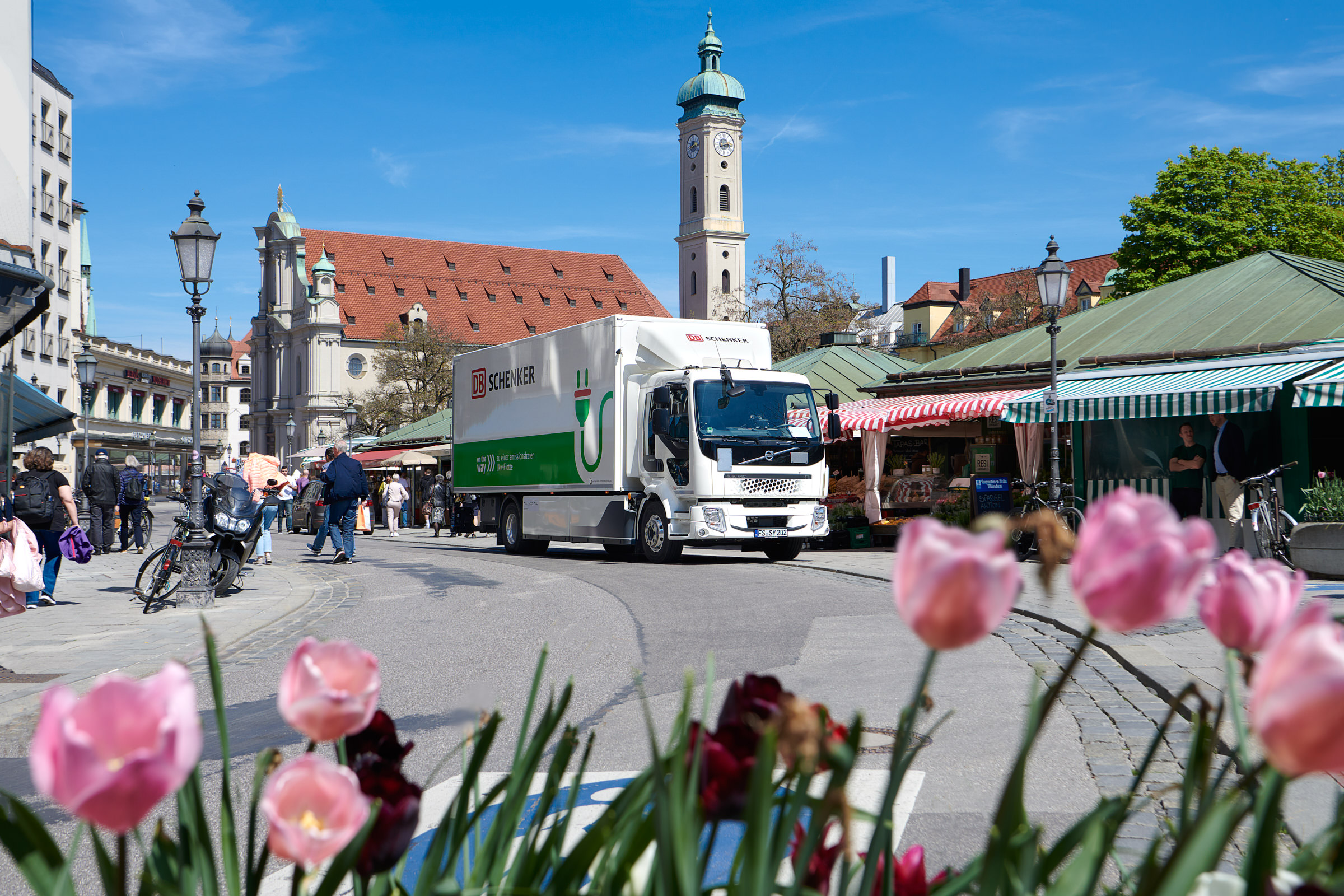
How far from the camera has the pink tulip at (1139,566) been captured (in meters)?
0.86

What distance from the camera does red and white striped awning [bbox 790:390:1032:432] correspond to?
19.7 meters

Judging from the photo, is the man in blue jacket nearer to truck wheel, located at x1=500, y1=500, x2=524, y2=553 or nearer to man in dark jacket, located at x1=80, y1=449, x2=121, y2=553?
truck wheel, located at x1=500, y1=500, x2=524, y2=553

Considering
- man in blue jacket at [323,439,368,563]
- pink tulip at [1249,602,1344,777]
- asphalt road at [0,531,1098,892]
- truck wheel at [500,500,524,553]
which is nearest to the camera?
pink tulip at [1249,602,1344,777]

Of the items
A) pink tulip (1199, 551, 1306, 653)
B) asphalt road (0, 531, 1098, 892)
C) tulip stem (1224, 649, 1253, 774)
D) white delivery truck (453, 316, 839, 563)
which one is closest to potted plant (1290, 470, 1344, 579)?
asphalt road (0, 531, 1098, 892)

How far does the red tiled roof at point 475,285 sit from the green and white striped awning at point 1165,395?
72873 millimetres

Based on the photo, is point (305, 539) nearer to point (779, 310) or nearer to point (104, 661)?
point (104, 661)

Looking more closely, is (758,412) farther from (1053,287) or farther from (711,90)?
(711,90)

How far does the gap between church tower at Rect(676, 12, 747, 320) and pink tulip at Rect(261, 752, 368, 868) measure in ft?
334

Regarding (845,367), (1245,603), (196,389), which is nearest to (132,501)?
(196,389)

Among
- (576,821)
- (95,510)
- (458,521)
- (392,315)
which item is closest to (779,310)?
(458,521)

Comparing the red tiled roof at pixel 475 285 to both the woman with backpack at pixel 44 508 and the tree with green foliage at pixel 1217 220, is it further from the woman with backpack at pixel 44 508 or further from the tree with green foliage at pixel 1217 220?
the woman with backpack at pixel 44 508

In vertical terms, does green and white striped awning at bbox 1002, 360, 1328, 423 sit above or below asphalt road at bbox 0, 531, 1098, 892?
above

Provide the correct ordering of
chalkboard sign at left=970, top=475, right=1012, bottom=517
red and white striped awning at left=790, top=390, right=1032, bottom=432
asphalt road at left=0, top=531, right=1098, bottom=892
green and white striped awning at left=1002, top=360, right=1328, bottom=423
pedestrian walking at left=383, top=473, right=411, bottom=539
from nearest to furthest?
asphalt road at left=0, top=531, right=1098, bottom=892 → green and white striped awning at left=1002, top=360, right=1328, bottom=423 → chalkboard sign at left=970, top=475, right=1012, bottom=517 → red and white striped awning at left=790, top=390, right=1032, bottom=432 → pedestrian walking at left=383, top=473, right=411, bottom=539

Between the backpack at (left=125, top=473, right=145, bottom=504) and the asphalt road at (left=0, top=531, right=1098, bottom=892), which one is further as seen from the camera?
the backpack at (left=125, top=473, right=145, bottom=504)
